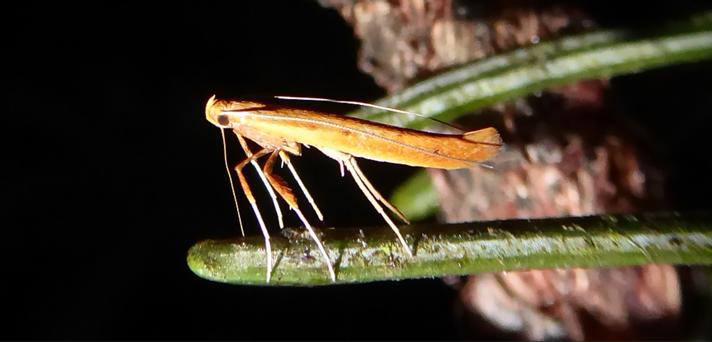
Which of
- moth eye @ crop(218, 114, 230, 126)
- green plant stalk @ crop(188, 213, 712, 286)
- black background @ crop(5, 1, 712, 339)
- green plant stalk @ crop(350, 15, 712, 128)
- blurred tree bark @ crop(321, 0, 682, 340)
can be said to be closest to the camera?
green plant stalk @ crop(188, 213, 712, 286)

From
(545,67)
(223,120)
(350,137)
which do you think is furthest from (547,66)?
(223,120)

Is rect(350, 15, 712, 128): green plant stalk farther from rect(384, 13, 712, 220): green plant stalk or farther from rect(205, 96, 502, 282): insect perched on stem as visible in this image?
rect(205, 96, 502, 282): insect perched on stem

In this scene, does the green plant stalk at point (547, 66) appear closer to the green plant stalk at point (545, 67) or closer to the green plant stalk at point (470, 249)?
the green plant stalk at point (545, 67)

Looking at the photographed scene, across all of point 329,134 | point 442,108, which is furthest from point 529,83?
point 329,134

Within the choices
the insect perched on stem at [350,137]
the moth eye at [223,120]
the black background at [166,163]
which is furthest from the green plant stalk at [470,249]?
the black background at [166,163]

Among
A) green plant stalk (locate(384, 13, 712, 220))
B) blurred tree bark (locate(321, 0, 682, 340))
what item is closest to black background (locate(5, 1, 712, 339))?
blurred tree bark (locate(321, 0, 682, 340))
